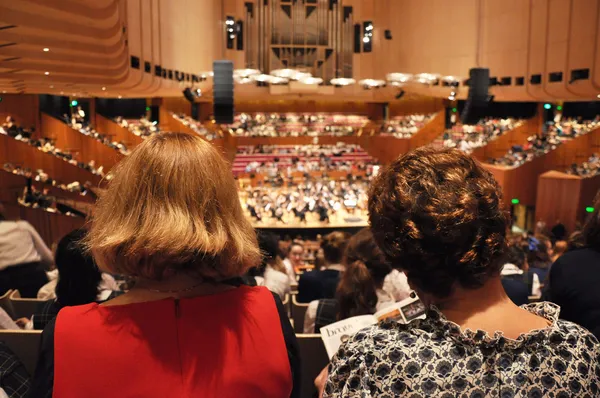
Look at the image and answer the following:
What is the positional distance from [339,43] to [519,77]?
34.0 ft

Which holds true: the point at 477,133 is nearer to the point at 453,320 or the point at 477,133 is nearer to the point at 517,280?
the point at 517,280

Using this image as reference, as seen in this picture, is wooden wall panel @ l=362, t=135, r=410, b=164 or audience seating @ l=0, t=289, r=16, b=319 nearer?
audience seating @ l=0, t=289, r=16, b=319

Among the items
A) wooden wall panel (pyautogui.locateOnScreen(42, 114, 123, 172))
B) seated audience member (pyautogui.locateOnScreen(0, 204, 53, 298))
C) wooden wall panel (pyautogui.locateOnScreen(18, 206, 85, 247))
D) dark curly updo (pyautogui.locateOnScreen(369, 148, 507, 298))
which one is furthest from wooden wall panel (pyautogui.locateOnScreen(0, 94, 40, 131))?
dark curly updo (pyautogui.locateOnScreen(369, 148, 507, 298))

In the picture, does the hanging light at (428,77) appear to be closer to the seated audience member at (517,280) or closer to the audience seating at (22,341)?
the seated audience member at (517,280)

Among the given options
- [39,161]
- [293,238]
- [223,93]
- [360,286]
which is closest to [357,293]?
[360,286]

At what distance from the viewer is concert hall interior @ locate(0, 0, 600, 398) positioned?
3.91ft

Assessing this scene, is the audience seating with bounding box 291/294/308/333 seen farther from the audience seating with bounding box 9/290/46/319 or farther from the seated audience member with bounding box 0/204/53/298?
the seated audience member with bounding box 0/204/53/298

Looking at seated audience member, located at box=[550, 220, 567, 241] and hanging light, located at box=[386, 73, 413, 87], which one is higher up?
hanging light, located at box=[386, 73, 413, 87]

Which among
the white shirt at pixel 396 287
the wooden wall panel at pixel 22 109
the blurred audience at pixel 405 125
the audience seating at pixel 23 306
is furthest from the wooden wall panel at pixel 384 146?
the audience seating at pixel 23 306

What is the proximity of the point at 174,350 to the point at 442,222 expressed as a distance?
612 mm

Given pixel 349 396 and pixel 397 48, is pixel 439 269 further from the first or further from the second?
pixel 397 48

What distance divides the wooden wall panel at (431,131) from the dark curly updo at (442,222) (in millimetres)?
19251

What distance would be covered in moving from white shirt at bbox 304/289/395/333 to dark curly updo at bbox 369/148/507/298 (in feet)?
5.58

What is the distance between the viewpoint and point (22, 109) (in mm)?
14391
